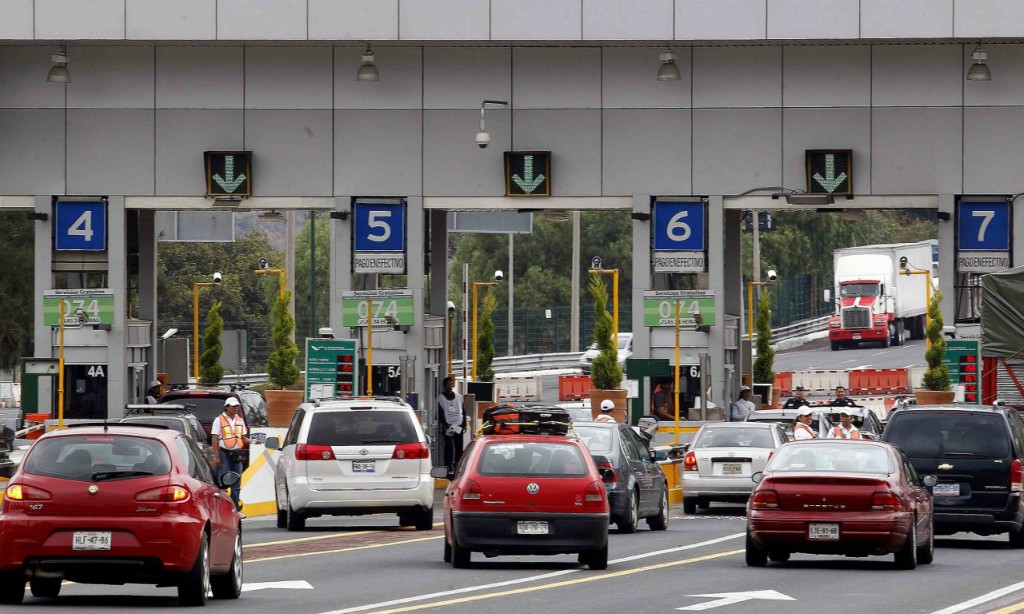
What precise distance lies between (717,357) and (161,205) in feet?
37.6

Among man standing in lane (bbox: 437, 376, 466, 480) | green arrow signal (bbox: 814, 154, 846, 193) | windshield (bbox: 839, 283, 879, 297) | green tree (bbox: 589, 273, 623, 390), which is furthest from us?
windshield (bbox: 839, 283, 879, 297)

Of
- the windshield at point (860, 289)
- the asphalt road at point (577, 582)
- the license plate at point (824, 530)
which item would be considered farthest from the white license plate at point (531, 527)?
the windshield at point (860, 289)

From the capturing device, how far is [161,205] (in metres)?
42.0

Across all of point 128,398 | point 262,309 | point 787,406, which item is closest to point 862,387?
point 787,406

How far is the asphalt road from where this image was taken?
16609mm

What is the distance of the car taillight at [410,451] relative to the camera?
84.5ft

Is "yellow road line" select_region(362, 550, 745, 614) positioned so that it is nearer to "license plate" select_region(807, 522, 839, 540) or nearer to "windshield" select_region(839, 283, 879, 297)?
"license plate" select_region(807, 522, 839, 540)

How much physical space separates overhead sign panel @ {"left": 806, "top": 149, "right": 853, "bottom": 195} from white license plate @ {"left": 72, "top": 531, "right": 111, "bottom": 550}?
90.2ft

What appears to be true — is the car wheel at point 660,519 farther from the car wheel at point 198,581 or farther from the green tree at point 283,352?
the green tree at point 283,352

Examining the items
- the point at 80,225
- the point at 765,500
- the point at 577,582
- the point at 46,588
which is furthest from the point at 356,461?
the point at 80,225

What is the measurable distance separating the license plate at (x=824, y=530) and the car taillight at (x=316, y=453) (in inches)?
289

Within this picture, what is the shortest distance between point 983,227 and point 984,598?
24086 millimetres

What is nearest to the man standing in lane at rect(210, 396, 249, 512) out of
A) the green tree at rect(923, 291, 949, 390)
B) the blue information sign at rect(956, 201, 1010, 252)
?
the blue information sign at rect(956, 201, 1010, 252)

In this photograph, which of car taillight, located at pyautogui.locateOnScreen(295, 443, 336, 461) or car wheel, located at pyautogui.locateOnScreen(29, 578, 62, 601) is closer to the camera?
car wheel, located at pyautogui.locateOnScreen(29, 578, 62, 601)
